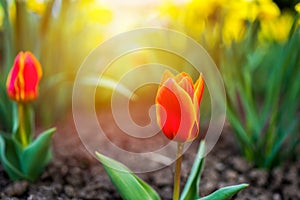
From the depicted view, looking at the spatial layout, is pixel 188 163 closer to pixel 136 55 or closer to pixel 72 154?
pixel 72 154

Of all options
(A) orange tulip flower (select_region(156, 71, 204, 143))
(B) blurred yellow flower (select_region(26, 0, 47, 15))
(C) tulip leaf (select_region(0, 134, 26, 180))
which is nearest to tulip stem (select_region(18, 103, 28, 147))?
(C) tulip leaf (select_region(0, 134, 26, 180))

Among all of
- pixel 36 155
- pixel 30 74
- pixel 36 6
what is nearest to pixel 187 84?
pixel 30 74

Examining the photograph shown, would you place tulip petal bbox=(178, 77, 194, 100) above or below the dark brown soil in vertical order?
above

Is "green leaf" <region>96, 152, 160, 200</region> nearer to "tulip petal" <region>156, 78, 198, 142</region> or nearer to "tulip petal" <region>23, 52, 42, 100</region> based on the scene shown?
"tulip petal" <region>156, 78, 198, 142</region>

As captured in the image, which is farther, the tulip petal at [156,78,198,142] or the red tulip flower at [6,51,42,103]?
the red tulip flower at [6,51,42,103]

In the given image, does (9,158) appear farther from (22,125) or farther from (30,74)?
(30,74)

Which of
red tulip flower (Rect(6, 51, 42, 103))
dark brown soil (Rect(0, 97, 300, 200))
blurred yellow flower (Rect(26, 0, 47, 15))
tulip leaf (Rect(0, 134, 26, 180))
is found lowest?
dark brown soil (Rect(0, 97, 300, 200))
